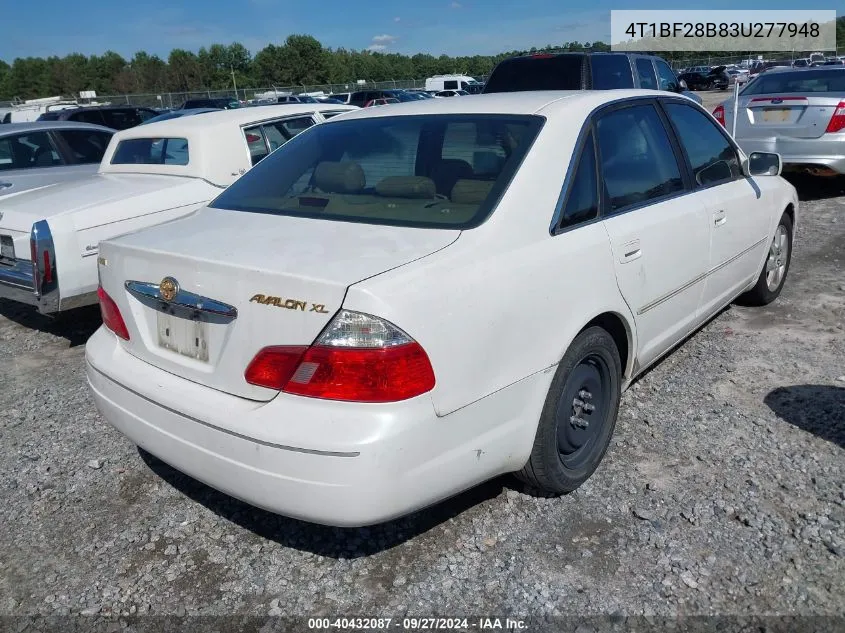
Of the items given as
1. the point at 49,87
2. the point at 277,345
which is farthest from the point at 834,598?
the point at 49,87

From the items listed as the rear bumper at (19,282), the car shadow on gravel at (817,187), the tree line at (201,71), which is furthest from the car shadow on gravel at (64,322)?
the tree line at (201,71)

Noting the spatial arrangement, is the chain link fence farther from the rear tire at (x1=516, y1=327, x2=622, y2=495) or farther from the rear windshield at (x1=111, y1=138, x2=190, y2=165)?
the rear tire at (x1=516, y1=327, x2=622, y2=495)

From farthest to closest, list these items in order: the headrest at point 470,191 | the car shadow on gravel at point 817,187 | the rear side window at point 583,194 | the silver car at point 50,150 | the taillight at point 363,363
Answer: the car shadow on gravel at point 817,187 < the silver car at point 50,150 < the rear side window at point 583,194 < the headrest at point 470,191 < the taillight at point 363,363

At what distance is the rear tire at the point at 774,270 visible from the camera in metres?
5.08

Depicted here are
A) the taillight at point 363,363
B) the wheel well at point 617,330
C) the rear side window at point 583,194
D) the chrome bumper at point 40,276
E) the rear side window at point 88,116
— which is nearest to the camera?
the taillight at point 363,363

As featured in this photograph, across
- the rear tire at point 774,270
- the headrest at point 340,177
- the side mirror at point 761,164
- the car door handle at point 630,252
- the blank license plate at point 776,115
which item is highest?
the blank license plate at point 776,115

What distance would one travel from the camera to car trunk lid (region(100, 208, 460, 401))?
7.35 ft

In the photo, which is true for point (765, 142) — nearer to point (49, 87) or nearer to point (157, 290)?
point (157, 290)

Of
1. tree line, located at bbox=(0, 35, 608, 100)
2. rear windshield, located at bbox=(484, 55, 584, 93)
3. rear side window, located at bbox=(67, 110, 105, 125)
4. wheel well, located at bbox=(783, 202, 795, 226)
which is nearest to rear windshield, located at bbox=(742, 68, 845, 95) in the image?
rear windshield, located at bbox=(484, 55, 584, 93)

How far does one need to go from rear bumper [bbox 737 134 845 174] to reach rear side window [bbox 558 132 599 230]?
21.7 feet

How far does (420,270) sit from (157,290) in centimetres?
100

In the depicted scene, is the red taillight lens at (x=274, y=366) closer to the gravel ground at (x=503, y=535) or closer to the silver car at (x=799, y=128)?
the gravel ground at (x=503, y=535)

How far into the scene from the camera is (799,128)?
8516 millimetres

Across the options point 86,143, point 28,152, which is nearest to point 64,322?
point 28,152
